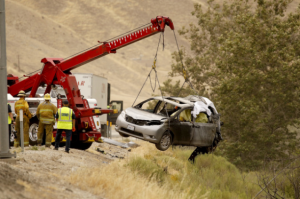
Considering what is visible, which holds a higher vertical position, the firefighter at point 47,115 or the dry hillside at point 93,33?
the dry hillside at point 93,33

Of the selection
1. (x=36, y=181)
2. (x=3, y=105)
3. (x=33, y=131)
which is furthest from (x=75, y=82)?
(x=36, y=181)

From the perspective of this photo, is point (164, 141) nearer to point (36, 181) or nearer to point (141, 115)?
point (141, 115)

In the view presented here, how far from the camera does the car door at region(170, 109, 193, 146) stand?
1307 cm

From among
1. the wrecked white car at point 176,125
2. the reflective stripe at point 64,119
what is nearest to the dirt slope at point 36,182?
the wrecked white car at point 176,125

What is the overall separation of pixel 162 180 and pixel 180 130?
1.66 meters

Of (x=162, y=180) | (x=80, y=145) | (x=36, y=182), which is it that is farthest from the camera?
(x=80, y=145)

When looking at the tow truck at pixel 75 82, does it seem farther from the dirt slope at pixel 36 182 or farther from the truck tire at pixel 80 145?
the dirt slope at pixel 36 182

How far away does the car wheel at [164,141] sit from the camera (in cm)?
1275

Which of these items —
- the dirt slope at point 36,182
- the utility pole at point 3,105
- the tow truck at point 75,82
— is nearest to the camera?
the dirt slope at point 36,182

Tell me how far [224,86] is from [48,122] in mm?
12216

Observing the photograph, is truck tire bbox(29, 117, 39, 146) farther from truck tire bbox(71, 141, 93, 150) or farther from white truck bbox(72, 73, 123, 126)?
white truck bbox(72, 73, 123, 126)

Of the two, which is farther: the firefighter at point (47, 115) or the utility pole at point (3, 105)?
the firefighter at point (47, 115)

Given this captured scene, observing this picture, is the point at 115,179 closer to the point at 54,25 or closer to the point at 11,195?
the point at 11,195

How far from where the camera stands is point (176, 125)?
1312 centimetres
